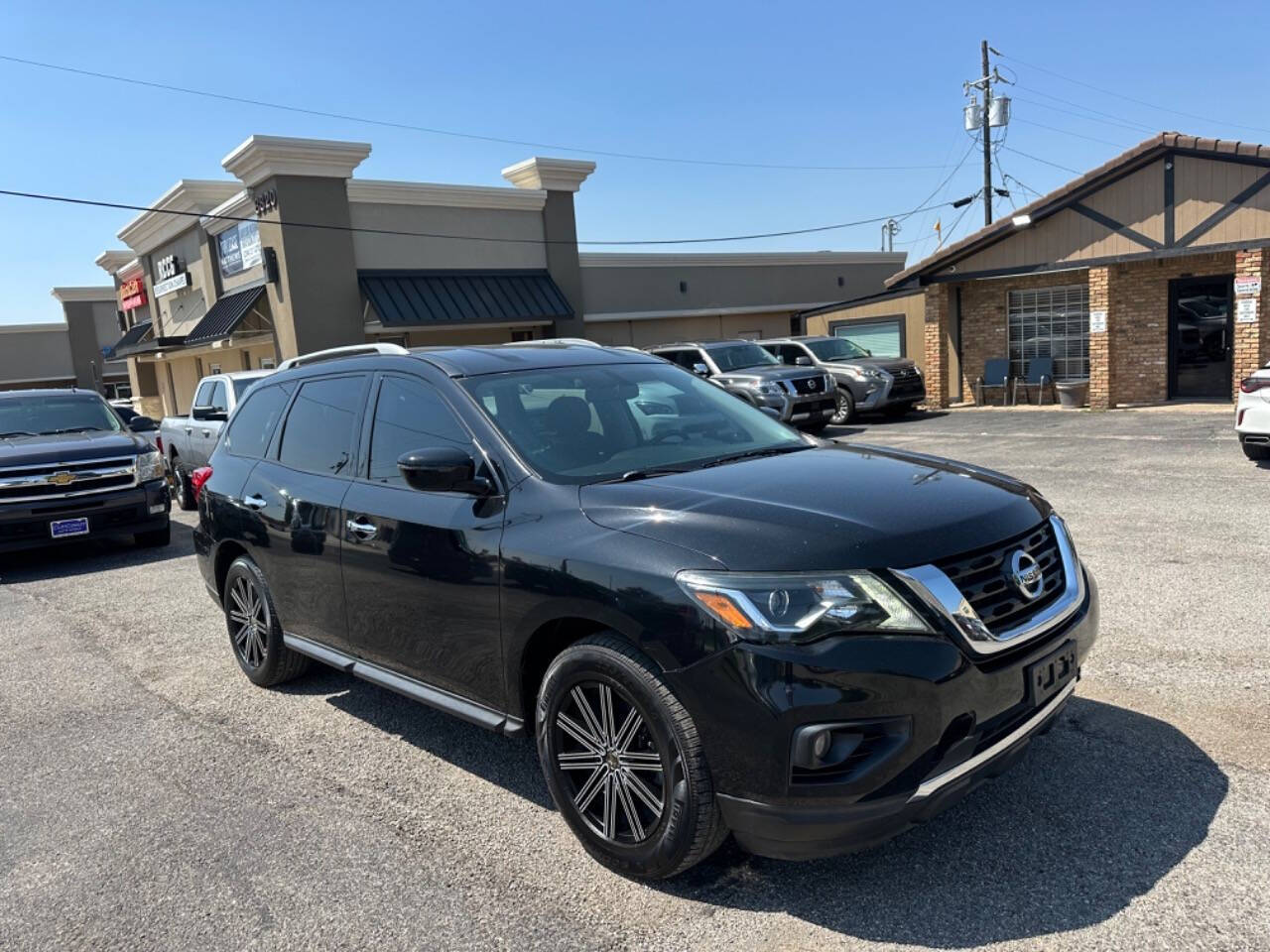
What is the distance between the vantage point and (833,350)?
20.2 meters

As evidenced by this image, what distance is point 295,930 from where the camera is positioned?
3012 millimetres

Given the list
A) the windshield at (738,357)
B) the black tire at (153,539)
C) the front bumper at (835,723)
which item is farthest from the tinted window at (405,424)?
the windshield at (738,357)

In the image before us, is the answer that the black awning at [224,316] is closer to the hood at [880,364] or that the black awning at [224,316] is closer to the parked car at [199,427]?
the parked car at [199,427]

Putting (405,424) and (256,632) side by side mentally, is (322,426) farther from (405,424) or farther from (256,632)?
(256,632)

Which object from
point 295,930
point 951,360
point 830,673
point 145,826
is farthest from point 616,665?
point 951,360

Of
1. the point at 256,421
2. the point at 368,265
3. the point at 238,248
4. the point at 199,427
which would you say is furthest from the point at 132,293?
the point at 256,421

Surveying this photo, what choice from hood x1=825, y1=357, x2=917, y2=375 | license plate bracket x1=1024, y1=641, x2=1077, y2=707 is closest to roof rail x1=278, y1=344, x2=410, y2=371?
license plate bracket x1=1024, y1=641, x2=1077, y2=707

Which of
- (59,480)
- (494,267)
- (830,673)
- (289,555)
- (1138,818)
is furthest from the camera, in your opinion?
(494,267)

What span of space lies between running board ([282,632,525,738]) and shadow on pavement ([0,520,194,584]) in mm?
5640

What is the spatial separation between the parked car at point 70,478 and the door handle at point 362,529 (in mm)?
6764

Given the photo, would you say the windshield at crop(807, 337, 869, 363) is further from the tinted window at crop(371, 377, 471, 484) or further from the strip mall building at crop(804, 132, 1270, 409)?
the tinted window at crop(371, 377, 471, 484)

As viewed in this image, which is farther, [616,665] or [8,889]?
[8,889]

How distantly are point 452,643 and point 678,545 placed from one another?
1.28 metres

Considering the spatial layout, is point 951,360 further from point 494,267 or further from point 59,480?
point 59,480
